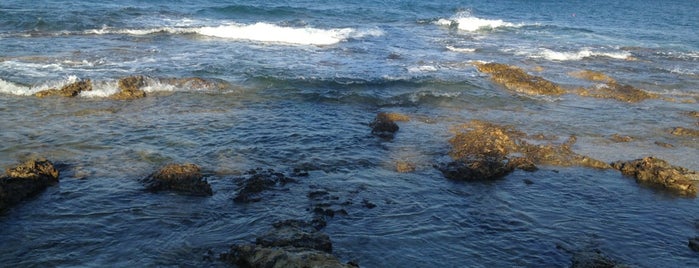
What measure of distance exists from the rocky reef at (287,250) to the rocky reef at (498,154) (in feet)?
15.7

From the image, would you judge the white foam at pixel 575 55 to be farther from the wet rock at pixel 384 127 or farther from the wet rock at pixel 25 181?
the wet rock at pixel 25 181

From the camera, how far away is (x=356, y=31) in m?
38.6

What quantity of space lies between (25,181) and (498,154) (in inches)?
419

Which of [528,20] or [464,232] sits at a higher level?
[528,20]

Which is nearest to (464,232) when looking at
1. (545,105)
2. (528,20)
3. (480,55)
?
(545,105)

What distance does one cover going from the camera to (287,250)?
27.3ft

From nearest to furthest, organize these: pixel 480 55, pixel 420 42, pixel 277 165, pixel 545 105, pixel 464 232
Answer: pixel 464 232 → pixel 277 165 → pixel 545 105 → pixel 480 55 → pixel 420 42

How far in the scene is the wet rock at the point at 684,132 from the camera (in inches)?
701

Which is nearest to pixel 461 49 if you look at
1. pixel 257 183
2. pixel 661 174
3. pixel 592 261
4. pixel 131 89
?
pixel 131 89

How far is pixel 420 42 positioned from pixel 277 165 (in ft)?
77.1

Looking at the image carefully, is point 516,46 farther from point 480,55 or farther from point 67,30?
point 67,30

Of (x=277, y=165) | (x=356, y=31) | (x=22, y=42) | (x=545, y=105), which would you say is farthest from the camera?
(x=356, y=31)

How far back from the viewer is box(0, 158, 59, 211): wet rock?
10.6 meters

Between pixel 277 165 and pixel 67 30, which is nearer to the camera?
pixel 277 165
